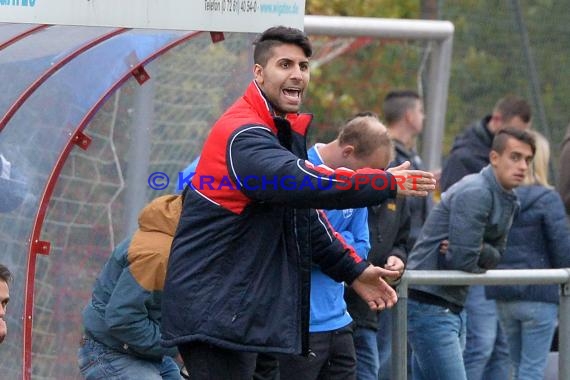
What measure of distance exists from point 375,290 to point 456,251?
1190 millimetres

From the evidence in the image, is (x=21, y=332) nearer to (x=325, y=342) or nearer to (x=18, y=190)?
(x=18, y=190)

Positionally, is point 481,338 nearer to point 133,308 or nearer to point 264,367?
point 264,367

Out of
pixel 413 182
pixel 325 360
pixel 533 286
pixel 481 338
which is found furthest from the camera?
pixel 481 338

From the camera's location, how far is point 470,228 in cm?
681

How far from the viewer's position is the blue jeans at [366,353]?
6914 mm

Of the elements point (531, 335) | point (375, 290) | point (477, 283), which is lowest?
point (375, 290)

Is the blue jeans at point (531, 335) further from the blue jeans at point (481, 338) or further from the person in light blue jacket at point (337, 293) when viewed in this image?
the person in light blue jacket at point (337, 293)

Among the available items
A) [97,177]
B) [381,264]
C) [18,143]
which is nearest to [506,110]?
[381,264]

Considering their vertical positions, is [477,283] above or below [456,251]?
below

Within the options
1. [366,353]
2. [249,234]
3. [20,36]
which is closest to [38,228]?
[20,36]

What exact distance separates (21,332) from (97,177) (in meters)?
0.94

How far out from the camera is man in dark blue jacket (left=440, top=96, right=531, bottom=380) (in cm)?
798

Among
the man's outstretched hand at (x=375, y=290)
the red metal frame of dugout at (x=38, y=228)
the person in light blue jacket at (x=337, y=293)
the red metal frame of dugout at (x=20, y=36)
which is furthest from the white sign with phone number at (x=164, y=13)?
the man's outstretched hand at (x=375, y=290)

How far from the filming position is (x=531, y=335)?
7895 mm
